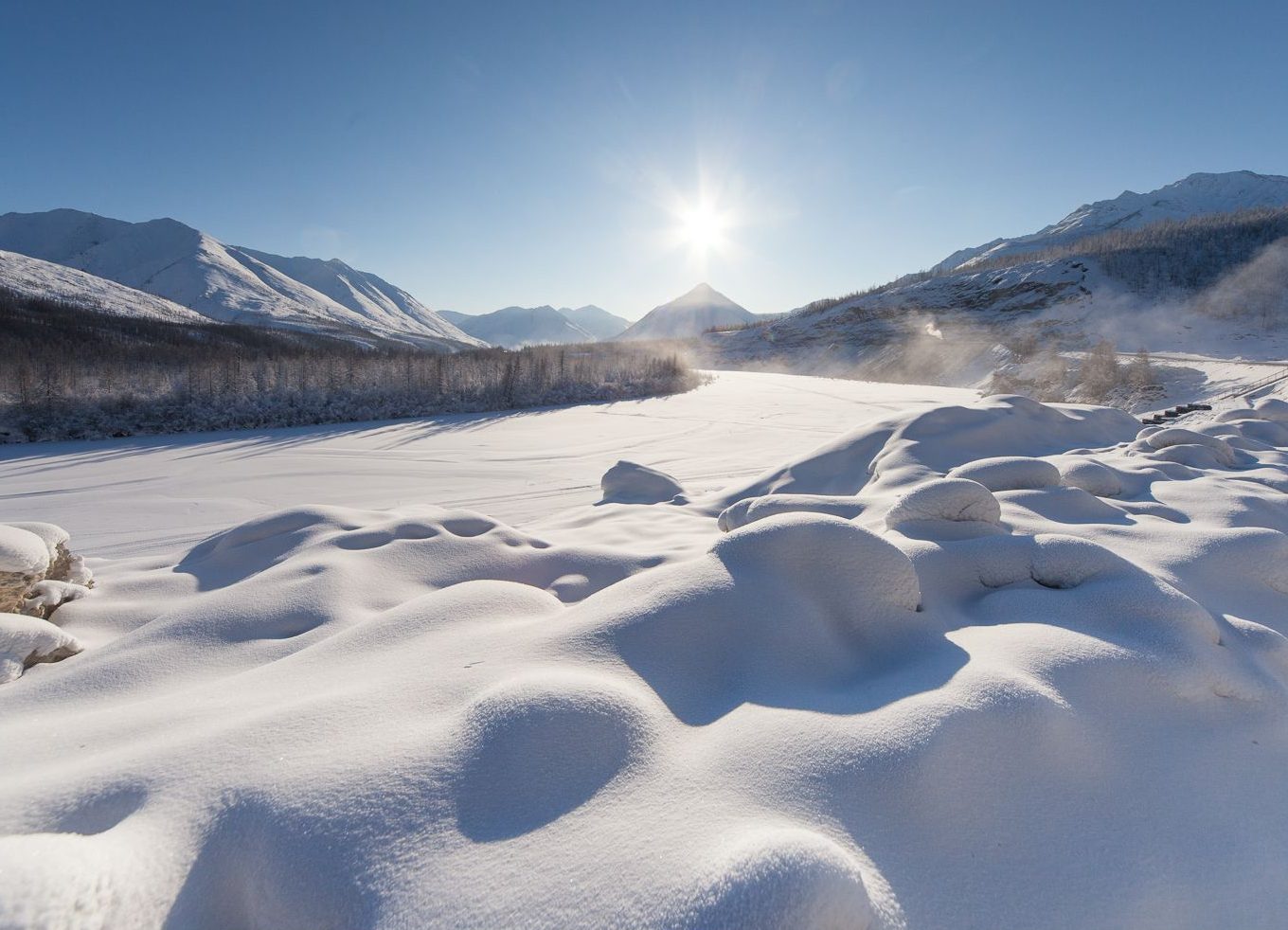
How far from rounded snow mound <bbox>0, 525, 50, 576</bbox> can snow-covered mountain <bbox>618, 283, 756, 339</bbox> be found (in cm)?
14423

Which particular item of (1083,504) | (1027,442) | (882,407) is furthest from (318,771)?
(882,407)

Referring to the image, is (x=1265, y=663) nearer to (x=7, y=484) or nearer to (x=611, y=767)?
(x=611, y=767)

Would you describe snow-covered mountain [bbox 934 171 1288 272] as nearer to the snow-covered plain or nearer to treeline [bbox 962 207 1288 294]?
treeline [bbox 962 207 1288 294]

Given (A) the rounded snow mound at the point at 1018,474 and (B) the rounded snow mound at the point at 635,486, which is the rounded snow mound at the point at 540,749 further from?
(B) the rounded snow mound at the point at 635,486

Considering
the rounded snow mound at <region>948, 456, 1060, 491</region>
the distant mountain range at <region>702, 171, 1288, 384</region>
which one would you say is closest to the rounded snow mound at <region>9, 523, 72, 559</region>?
the rounded snow mound at <region>948, 456, 1060, 491</region>

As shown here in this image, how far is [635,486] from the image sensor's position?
5199mm

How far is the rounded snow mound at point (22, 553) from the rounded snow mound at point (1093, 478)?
5.63 meters

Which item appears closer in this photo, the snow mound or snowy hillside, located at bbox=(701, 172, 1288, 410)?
the snow mound

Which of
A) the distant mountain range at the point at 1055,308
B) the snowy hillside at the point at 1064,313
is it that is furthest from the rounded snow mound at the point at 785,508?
the distant mountain range at the point at 1055,308

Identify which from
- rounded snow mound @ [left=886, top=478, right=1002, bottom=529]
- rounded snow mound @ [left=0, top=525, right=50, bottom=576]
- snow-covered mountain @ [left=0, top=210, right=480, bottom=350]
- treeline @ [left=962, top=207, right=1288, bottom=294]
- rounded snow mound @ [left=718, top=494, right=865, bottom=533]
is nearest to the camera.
A: rounded snow mound @ [left=0, top=525, right=50, bottom=576]

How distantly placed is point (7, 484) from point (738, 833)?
871 centimetres

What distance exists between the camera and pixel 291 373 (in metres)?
13.2

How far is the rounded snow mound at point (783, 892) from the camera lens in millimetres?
834

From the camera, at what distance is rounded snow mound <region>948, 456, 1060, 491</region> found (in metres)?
3.43
